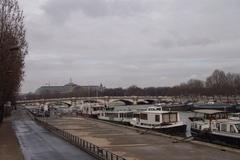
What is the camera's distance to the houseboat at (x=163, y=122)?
6191 centimetres

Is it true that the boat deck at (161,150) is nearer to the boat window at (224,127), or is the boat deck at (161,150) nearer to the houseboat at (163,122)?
the boat window at (224,127)

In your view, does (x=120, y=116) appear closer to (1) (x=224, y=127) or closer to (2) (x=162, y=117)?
(2) (x=162, y=117)

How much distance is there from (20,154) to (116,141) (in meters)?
12.5

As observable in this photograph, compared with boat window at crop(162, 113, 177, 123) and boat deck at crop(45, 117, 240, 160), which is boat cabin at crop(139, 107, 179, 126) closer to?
boat window at crop(162, 113, 177, 123)

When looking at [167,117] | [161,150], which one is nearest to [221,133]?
[161,150]

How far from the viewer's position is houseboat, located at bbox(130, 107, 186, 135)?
6191cm

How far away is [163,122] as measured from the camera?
65000 millimetres

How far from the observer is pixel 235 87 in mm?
195750

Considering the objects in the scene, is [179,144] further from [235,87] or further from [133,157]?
[235,87]

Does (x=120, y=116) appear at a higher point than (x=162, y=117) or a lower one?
lower

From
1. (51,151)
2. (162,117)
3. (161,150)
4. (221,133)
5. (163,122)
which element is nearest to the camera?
(161,150)

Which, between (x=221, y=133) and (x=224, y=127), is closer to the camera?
(x=221, y=133)

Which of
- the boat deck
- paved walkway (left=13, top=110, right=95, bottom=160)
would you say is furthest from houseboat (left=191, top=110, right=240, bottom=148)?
paved walkway (left=13, top=110, right=95, bottom=160)

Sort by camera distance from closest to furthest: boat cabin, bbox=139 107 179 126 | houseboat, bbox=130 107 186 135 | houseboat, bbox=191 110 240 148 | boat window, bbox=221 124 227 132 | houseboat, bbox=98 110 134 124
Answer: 1. houseboat, bbox=191 110 240 148
2. boat window, bbox=221 124 227 132
3. houseboat, bbox=130 107 186 135
4. boat cabin, bbox=139 107 179 126
5. houseboat, bbox=98 110 134 124
